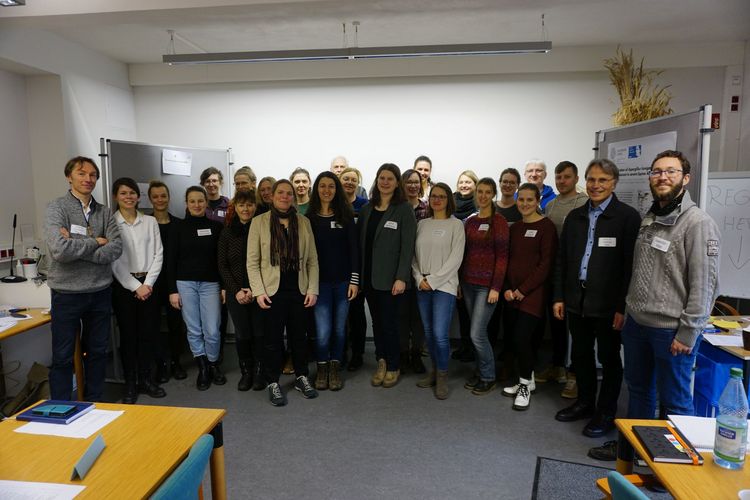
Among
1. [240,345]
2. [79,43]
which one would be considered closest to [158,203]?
[240,345]

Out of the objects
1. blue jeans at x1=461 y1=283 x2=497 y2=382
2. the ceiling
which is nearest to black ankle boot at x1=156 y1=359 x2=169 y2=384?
blue jeans at x1=461 y1=283 x2=497 y2=382

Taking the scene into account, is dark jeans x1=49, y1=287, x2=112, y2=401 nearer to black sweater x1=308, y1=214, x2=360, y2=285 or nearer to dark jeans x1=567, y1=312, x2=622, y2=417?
black sweater x1=308, y1=214, x2=360, y2=285

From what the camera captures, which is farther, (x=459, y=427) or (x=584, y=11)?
(x=584, y=11)

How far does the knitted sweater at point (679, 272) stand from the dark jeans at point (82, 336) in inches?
124

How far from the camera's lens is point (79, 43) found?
15.4 ft

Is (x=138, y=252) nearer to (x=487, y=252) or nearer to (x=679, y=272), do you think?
(x=487, y=252)

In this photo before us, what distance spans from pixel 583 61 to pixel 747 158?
1897 mm

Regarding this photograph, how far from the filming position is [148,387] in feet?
11.1

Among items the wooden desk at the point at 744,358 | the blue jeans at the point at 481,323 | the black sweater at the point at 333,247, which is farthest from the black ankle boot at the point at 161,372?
the wooden desk at the point at 744,358

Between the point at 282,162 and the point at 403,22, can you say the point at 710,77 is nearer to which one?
the point at 403,22

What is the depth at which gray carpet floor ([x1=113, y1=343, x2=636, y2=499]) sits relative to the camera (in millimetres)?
2348

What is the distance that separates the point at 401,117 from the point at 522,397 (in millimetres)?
3399

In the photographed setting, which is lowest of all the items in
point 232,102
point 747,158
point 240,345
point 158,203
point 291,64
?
point 240,345

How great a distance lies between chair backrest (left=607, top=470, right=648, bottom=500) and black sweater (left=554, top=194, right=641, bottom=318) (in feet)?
5.50
